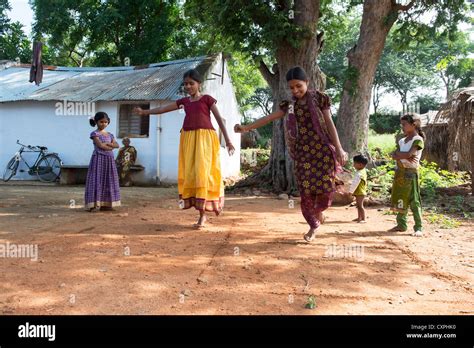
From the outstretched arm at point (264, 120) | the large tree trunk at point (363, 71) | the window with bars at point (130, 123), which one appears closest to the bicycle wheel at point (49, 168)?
the window with bars at point (130, 123)

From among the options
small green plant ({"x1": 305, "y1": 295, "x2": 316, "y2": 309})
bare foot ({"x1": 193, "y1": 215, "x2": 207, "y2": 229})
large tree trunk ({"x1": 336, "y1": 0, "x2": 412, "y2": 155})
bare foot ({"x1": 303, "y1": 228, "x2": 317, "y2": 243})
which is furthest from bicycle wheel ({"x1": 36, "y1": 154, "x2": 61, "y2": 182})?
small green plant ({"x1": 305, "y1": 295, "x2": 316, "y2": 309})

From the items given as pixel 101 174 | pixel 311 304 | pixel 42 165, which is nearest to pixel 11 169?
pixel 42 165

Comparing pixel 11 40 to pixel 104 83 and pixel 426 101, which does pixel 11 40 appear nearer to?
pixel 104 83

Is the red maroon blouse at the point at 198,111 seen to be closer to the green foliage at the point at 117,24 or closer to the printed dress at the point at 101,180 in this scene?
the printed dress at the point at 101,180

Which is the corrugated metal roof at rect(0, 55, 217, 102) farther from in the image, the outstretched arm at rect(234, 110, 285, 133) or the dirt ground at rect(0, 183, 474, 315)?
the outstretched arm at rect(234, 110, 285, 133)

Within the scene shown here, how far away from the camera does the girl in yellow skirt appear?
4941 mm

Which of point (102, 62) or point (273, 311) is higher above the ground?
point (102, 62)

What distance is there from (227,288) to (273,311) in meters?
0.51

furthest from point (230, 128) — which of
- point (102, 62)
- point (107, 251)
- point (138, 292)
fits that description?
point (138, 292)

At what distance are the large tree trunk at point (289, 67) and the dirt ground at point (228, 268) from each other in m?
3.89

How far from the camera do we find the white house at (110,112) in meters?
12.8

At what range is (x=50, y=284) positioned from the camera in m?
2.86

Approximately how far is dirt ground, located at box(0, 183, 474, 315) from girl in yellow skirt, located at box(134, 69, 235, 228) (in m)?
0.43
